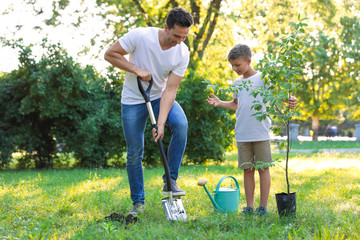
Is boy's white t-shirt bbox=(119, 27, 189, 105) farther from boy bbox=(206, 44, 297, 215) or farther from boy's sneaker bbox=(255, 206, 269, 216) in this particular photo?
boy's sneaker bbox=(255, 206, 269, 216)

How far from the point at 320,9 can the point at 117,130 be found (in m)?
9.17

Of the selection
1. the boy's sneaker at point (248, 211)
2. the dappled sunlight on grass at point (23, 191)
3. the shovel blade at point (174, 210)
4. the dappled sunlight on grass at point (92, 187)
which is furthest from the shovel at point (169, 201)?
the dappled sunlight on grass at point (23, 191)

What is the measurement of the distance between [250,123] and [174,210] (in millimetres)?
1084

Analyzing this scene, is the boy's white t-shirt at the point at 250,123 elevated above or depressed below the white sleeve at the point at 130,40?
below

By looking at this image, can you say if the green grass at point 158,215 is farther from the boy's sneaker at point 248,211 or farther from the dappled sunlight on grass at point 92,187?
the boy's sneaker at point 248,211

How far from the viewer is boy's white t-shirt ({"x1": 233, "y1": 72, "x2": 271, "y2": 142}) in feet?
11.6

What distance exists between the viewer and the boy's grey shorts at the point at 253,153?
11.6ft

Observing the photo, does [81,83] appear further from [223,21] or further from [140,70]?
[223,21]

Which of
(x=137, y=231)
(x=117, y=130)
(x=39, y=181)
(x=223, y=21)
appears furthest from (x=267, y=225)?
(x=223, y=21)

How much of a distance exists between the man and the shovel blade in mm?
165

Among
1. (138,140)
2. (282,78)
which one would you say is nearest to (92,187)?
(138,140)

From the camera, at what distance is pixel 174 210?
3.23 meters

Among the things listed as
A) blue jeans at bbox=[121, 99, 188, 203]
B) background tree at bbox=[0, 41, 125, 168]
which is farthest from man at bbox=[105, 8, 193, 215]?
background tree at bbox=[0, 41, 125, 168]

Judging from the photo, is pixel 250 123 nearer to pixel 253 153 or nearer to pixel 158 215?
pixel 253 153
